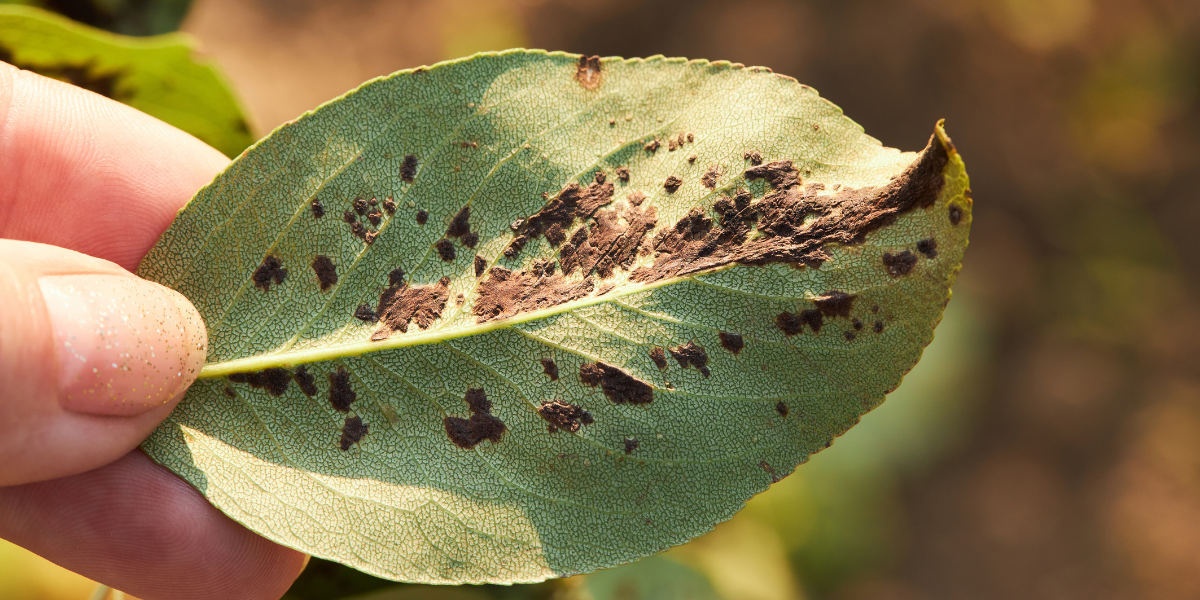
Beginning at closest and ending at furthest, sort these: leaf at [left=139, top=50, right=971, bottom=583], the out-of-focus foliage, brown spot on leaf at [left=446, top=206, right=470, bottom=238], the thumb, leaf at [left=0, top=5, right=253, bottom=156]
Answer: the thumb → leaf at [left=139, top=50, right=971, bottom=583] → brown spot on leaf at [left=446, top=206, right=470, bottom=238] → leaf at [left=0, top=5, right=253, bottom=156] → the out-of-focus foliage

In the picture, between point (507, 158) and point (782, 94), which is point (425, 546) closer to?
point (507, 158)

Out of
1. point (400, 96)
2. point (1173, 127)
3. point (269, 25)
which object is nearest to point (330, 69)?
point (269, 25)

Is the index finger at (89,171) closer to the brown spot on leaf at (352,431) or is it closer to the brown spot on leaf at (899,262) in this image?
the brown spot on leaf at (352,431)

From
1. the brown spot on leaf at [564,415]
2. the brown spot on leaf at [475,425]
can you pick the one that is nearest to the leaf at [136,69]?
the brown spot on leaf at [475,425]

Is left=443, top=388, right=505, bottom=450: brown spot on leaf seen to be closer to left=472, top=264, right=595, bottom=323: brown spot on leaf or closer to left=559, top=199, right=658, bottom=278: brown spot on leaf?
left=472, top=264, right=595, bottom=323: brown spot on leaf

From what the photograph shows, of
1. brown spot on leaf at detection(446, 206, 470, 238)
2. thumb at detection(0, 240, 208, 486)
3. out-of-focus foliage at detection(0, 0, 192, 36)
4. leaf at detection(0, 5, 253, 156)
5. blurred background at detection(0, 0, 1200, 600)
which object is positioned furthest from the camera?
blurred background at detection(0, 0, 1200, 600)

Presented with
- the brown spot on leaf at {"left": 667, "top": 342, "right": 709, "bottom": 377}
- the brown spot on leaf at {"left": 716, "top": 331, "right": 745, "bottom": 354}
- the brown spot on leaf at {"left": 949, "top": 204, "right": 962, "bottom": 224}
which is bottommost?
the brown spot on leaf at {"left": 667, "top": 342, "right": 709, "bottom": 377}

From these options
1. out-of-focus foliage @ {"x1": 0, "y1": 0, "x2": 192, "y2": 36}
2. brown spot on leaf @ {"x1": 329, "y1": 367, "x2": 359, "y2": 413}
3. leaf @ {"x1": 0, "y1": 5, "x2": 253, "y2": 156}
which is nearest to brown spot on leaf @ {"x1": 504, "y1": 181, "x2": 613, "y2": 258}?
brown spot on leaf @ {"x1": 329, "y1": 367, "x2": 359, "y2": 413}

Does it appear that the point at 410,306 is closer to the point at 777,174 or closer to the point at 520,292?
the point at 520,292
